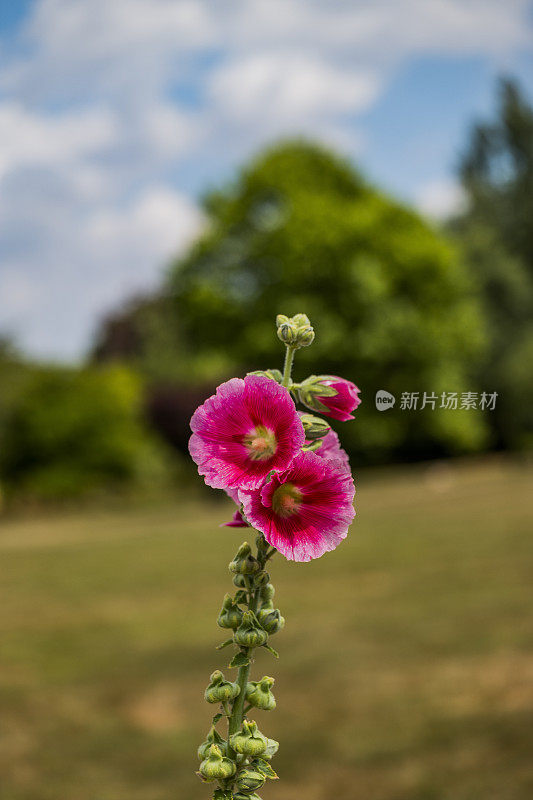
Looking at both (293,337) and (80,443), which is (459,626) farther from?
(80,443)

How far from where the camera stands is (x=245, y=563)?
0.72m

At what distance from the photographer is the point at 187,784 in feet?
18.0

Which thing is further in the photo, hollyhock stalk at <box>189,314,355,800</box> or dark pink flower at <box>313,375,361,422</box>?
dark pink flower at <box>313,375,361,422</box>

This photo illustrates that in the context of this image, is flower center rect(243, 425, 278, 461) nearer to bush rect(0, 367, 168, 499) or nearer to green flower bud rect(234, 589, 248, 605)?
green flower bud rect(234, 589, 248, 605)

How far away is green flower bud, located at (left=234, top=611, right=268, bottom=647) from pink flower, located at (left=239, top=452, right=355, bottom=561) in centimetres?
10

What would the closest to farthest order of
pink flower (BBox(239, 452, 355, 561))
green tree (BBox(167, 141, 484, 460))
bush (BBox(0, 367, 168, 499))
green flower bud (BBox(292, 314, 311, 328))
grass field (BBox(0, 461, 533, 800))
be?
pink flower (BBox(239, 452, 355, 561)) < green flower bud (BBox(292, 314, 311, 328)) < grass field (BBox(0, 461, 533, 800)) < bush (BBox(0, 367, 168, 499)) < green tree (BBox(167, 141, 484, 460))

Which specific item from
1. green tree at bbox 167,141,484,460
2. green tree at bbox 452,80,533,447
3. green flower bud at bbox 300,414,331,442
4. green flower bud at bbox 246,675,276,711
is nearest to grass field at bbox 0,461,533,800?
green flower bud at bbox 246,675,276,711

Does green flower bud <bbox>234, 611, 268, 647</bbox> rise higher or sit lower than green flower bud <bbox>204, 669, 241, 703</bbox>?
higher

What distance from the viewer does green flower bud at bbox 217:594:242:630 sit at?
2.41 ft

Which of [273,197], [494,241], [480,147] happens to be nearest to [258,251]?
[273,197]

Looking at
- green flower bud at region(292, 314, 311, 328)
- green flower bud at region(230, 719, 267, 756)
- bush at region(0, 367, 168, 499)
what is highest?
bush at region(0, 367, 168, 499)

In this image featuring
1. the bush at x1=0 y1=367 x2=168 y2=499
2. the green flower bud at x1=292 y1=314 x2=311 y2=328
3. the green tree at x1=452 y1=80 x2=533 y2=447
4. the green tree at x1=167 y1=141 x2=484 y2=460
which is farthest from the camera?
the green tree at x1=452 y1=80 x2=533 y2=447

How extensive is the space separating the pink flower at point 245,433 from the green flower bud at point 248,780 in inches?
9.5

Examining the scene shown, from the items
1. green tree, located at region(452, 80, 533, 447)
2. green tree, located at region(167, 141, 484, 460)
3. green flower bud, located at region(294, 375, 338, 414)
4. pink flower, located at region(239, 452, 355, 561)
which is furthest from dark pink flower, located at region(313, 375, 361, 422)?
green tree, located at region(452, 80, 533, 447)
